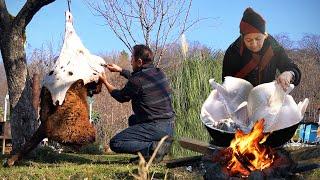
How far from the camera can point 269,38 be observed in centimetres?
410

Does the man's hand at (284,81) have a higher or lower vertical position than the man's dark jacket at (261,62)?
lower

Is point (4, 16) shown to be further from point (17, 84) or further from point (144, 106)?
point (144, 106)

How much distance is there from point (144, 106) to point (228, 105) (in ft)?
6.88

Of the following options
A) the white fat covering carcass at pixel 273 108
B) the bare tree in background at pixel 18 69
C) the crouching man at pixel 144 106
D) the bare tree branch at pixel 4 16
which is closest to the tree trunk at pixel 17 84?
the bare tree in background at pixel 18 69

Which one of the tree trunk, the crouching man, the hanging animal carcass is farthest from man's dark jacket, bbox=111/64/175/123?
the tree trunk

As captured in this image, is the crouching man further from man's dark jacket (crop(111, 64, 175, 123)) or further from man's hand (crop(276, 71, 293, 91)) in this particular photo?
man's hand (crop(276, 71, 293, 91))

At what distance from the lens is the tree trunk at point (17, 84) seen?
6848 mm

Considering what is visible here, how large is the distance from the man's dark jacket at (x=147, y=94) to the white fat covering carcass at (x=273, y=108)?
2.27 meters

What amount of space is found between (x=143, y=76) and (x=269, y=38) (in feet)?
6.85

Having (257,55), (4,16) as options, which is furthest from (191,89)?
(257,55)

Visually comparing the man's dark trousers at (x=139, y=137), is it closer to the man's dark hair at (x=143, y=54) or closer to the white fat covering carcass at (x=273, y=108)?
the man's dark hair at (x=143, y=54)

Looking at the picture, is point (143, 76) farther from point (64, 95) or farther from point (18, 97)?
point (18, 97)

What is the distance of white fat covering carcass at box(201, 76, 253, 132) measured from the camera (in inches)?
150

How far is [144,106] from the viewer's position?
584 centimetres
